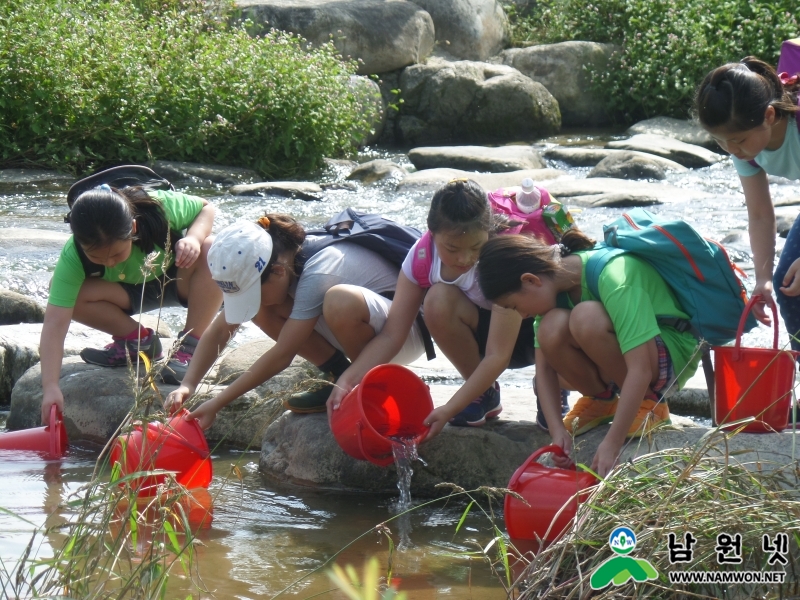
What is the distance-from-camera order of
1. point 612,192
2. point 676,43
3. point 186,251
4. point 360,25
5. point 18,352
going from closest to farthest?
point 186,251, point 18,352, point 612,192, point 676,43, point 360,25

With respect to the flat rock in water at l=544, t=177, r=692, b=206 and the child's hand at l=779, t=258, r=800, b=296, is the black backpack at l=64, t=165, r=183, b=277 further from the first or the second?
the flat rock in water at l=544, t=177, r=692, b=206

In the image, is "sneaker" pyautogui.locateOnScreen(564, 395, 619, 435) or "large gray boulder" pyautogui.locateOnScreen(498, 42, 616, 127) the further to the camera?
"large gray boulder" pyautogui.locateOnScreen(498, 42, 616, 127)

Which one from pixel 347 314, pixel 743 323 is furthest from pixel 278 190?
pixel 743 323

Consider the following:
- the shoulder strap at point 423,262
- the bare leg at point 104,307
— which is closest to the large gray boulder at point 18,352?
the bare leg at point 104,307

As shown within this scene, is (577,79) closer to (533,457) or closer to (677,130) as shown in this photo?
(677,130)

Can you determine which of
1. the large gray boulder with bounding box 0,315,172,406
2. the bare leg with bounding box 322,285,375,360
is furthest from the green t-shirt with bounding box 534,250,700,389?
the large gray boulder with bounding box 0,315,172,406

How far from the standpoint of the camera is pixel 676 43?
41.3 feet

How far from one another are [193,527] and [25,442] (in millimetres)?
965

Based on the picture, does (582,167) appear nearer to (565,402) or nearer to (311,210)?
(311,210)

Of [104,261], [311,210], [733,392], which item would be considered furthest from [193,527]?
[311,210]

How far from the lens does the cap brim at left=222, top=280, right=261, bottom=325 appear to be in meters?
3.25

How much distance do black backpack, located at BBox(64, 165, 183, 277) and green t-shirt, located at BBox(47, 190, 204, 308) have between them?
1.1 inches

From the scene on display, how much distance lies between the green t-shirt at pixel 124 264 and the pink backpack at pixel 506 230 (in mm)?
1040

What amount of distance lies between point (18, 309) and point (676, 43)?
9.73 metres
